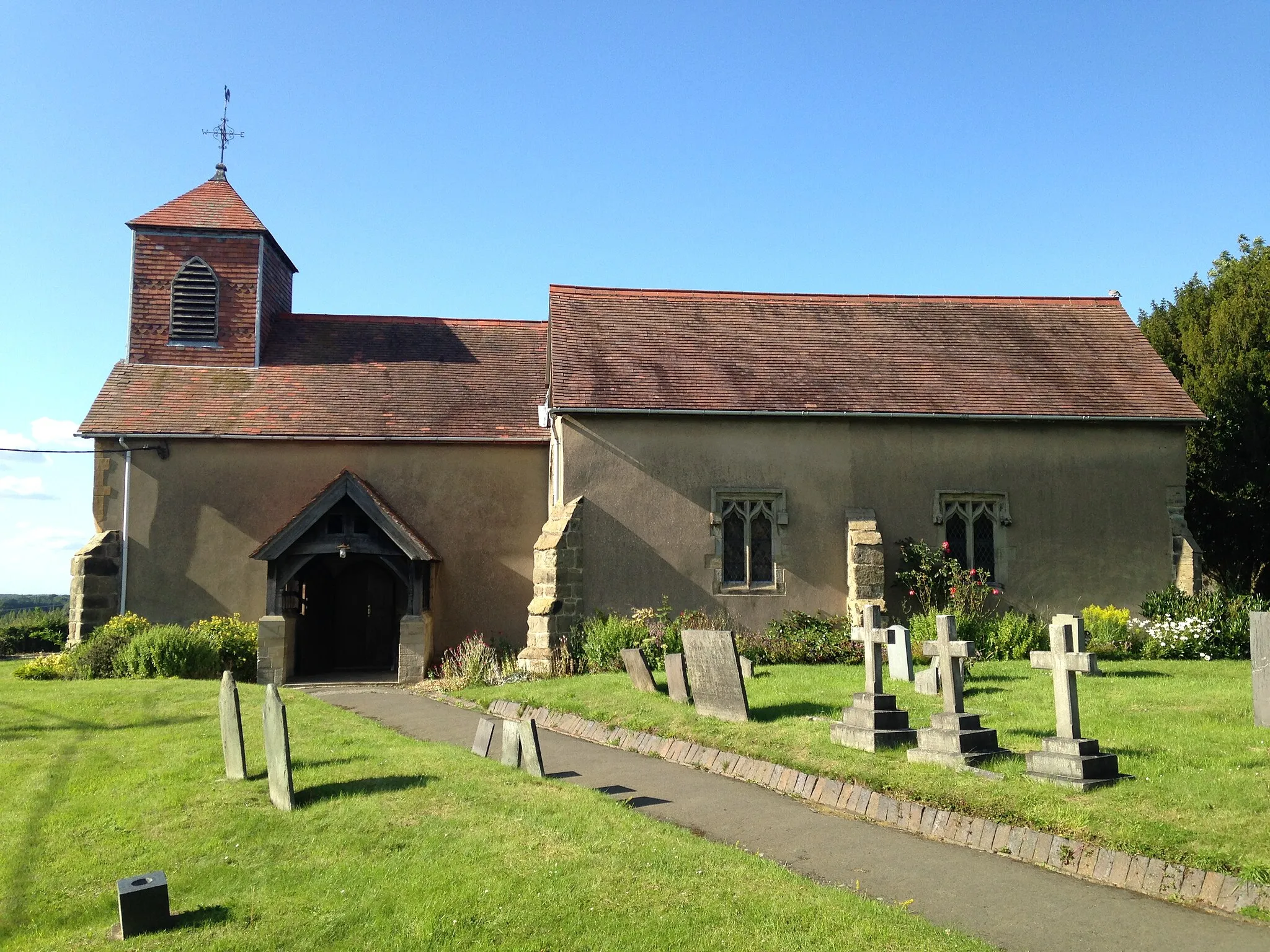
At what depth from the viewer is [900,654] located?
13.8 m

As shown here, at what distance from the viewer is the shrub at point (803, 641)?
55.9 ft

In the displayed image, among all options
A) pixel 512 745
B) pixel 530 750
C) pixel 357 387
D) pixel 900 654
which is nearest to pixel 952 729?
pixel 530 750

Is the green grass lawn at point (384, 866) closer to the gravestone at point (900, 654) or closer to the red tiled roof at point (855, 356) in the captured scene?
the gravestone at point (900, 654)

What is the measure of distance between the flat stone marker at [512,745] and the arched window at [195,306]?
53.4ft

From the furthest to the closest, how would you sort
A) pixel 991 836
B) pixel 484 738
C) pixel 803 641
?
1. pixel 803 641
2. pixel 484 738
3. pixel 991 836

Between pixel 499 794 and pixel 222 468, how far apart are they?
47.0 feet

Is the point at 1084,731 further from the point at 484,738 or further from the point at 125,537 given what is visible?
the point at 125,537

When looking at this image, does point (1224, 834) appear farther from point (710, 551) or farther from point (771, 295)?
point (771, 295)

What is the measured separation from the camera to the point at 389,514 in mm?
19469

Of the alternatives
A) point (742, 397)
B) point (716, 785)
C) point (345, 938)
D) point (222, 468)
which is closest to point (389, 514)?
point (222, 468)

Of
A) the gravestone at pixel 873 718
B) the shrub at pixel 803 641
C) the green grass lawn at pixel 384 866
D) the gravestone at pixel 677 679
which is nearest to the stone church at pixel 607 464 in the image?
the shrub at pixel 803 641

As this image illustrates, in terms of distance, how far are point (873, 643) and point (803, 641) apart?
22.6 feet

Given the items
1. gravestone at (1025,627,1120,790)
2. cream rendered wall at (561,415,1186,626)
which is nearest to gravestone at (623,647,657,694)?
cream rendered wall at (561,415,1186,626)

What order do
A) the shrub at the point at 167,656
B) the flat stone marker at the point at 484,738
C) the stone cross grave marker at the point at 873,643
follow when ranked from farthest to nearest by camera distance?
the shrub at the point at 167,656 < the flat stone marker at the point at 484,738 < the stone cross grave marker at the point at 873,643
